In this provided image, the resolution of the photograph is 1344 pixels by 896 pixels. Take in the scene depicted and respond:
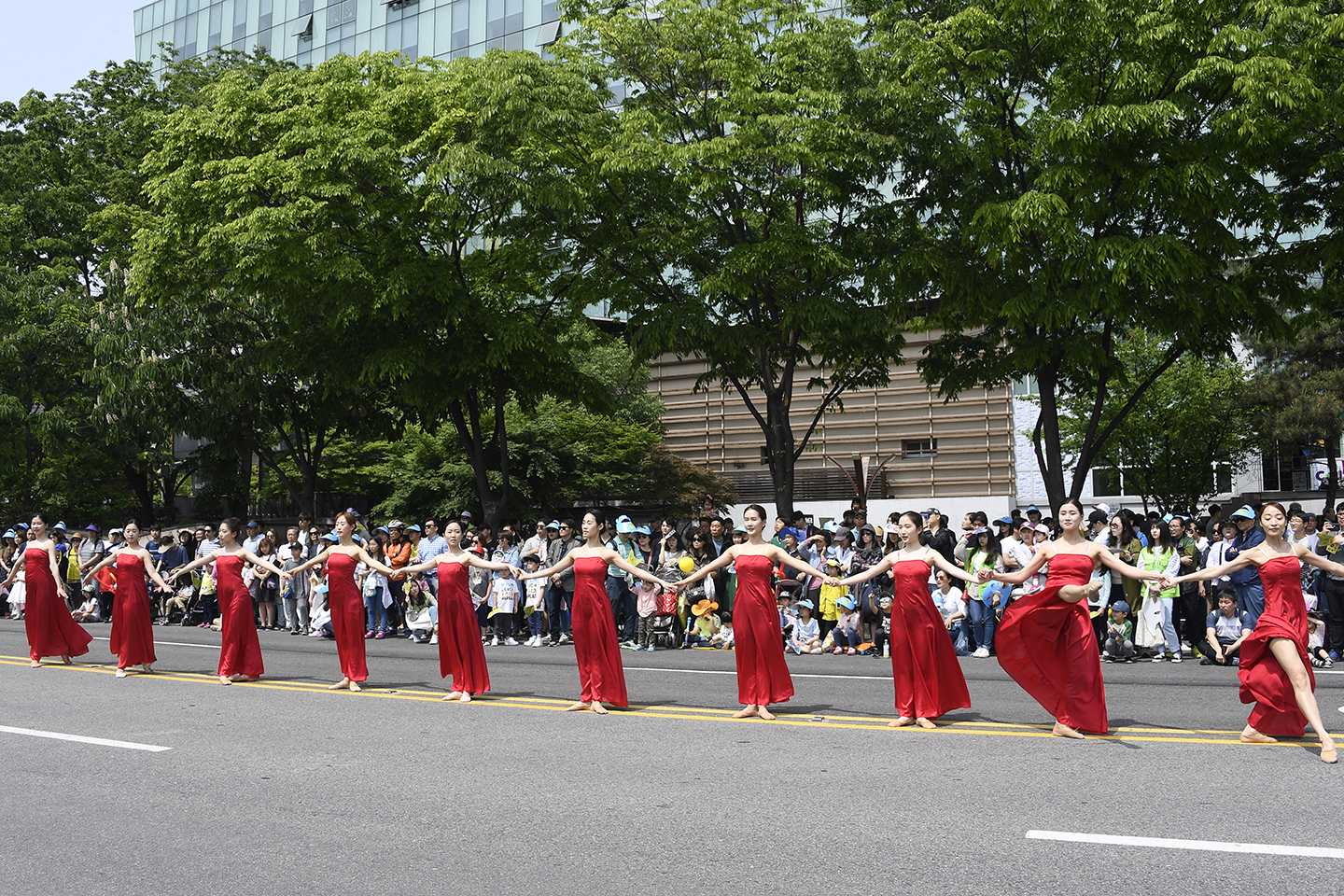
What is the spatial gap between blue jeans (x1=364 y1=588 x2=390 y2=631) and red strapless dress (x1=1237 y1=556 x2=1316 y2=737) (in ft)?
46.0

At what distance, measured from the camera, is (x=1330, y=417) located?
1374 inches

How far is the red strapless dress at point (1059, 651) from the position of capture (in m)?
8.83

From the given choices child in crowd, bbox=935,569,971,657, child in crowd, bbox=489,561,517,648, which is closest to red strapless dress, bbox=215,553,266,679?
child in crowd, bbox=489,561,517,648

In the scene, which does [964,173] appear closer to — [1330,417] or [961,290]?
[961,290]

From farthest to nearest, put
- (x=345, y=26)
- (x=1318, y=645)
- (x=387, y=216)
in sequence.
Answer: (x=345, y=26) < (x=387, y=216) < (x=1318, y=645)

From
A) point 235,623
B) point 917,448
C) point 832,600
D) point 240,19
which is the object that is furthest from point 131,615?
point 240,19

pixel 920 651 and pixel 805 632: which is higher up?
pixel 920 651

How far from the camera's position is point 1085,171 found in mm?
17406

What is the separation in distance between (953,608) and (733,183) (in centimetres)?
855

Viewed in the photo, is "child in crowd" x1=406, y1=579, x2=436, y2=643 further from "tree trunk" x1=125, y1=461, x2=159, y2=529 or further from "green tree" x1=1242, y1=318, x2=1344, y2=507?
"green tree" x1=1242, y1=318, x2=1344, y2=507

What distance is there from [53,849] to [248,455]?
94.1ft

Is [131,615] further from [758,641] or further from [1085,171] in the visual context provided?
[1085,171]

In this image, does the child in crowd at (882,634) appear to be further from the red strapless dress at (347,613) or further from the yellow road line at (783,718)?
the red strapless dress at (347,613)

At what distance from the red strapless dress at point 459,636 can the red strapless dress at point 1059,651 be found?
17.2 feet
